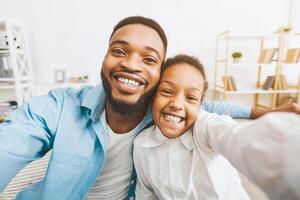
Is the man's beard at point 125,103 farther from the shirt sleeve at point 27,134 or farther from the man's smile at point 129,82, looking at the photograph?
the shirt sleeve at point 27,134

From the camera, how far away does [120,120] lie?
0.78 metres

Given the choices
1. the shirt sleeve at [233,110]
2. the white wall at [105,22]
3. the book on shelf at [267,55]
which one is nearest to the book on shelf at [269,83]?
the book on shelf at [267,55]

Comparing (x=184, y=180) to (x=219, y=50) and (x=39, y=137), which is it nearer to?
(x=39, y=137)

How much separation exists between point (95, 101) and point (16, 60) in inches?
72.3

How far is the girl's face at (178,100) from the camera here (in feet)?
2.11

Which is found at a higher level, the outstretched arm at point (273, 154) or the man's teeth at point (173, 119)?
the outstretched arm at point (273, 154)

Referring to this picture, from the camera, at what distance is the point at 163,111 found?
0.67m

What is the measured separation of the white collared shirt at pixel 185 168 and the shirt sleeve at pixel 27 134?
0.28 metres

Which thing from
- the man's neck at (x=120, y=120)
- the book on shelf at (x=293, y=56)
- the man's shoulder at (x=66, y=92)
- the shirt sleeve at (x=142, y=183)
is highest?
the book on shelf at (x=293, y=56)

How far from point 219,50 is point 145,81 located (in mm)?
2180

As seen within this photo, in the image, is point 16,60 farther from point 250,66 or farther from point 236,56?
point 250,66

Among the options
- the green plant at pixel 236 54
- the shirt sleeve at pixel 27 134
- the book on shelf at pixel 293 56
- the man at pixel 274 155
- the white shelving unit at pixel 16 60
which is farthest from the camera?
the green plant at pixel 236 54

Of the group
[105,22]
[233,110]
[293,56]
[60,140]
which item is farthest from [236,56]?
[60,140]

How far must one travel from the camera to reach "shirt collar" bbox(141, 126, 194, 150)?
65 centimetres
